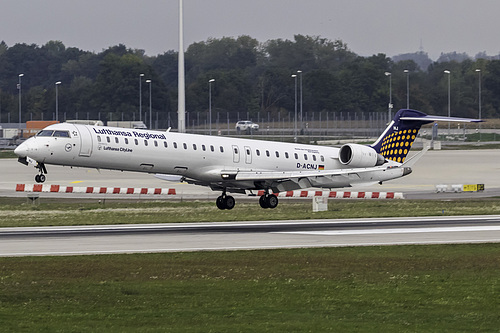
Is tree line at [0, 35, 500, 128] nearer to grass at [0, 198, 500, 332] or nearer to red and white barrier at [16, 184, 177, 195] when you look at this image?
red and white barrier at [16, 184, 177, 195]

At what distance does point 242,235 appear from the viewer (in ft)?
98.7

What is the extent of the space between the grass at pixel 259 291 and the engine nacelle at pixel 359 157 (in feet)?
52.2

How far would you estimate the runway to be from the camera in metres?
26.8

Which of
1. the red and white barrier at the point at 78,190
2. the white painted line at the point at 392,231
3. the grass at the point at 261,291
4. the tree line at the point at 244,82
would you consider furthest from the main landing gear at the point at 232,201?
the tree line at the point at 244,82

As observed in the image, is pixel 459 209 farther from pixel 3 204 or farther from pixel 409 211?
pixel 3 204

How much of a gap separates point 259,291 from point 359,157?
23063mm

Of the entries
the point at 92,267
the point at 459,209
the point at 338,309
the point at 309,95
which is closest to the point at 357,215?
the point at 459,209

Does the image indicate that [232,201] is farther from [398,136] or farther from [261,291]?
[261,291]

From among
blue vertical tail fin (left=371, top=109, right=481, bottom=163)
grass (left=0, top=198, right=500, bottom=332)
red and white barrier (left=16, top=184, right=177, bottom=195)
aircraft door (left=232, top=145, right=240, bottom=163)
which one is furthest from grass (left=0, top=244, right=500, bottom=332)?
red and white barrier (left=16, top=184, right=177, bottom=195)

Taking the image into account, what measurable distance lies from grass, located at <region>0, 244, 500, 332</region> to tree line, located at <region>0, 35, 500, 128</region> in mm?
82866

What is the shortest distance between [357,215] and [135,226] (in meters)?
10.1

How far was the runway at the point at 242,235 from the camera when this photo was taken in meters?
26.8

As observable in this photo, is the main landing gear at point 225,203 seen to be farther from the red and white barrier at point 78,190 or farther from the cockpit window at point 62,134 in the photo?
the red and white barrier at point 78,190

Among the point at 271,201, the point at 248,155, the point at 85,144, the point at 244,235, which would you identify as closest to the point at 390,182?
the point at 271,201
